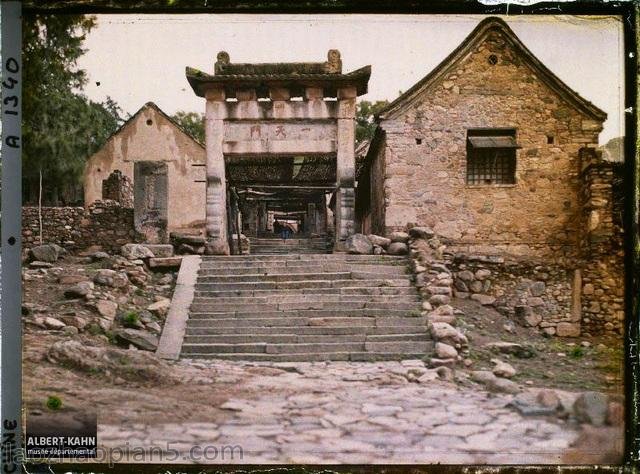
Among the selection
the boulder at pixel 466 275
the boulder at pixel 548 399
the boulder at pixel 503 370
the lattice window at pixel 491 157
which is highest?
the lattice window at pixel 491 157

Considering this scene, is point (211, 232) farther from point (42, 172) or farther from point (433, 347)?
point (433, 347)

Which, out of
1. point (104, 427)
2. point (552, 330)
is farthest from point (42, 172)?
point (552, 330)

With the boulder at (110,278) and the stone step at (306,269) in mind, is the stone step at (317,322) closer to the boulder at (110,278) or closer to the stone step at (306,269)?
the stone step at (306,269)

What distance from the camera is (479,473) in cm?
466

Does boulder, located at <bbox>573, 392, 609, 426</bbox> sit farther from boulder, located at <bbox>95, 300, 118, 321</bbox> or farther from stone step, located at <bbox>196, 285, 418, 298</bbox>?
boulder, located at <bbox>95, 300, 118, 321</bbox>

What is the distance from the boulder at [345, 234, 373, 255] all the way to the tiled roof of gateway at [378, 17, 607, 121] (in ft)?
8.52

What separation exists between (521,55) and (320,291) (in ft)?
12.5

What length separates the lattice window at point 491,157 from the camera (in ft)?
26.1

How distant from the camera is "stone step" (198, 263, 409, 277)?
23.4 feet

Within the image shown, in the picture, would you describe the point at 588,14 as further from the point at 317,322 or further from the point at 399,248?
the point at 317,322

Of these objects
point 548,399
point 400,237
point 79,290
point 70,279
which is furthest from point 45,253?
point 548,399

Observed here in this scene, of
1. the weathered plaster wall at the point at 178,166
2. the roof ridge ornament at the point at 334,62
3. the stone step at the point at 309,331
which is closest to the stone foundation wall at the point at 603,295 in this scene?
the stone step at the point at 309,331

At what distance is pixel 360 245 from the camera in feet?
26.2

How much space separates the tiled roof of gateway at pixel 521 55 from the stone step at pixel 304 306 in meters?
2.83
